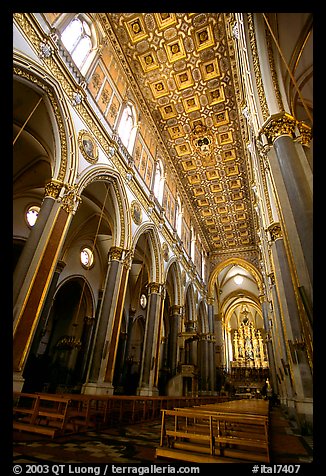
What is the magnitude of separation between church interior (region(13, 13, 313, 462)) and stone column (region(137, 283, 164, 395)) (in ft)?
0.18

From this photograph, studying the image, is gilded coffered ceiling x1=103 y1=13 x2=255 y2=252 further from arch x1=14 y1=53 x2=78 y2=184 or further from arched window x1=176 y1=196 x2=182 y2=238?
arch x1=14 y1=53 x2=78 y2=184

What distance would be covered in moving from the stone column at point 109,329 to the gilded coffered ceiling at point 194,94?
850cm

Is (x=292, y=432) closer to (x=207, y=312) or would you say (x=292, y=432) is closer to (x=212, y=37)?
(x=212, y=37)

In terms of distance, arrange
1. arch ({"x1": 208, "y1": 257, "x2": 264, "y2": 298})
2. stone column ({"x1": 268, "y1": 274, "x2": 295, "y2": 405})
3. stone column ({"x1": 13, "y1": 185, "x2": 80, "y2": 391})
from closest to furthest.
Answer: stone column ({"x1": 13, "y1": 185, "x2": 80, "y2": 391}) < stone column ({"x1": 268, "y1": 274, "x2": 295, "y2": 405}) < arch ({"x1": 208, "y1": 257, "x2": 264, "y2": 298})

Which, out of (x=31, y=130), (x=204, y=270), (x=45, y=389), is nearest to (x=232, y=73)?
(x=31, y=130)

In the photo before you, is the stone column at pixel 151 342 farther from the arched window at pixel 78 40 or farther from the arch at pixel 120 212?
the arched window at pixel 78 40

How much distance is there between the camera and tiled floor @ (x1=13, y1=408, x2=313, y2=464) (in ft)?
8.77

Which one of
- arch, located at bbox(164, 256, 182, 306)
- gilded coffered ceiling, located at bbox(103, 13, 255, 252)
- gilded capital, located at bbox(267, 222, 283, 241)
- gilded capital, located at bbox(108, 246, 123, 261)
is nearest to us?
gilded capital, located at bbox(267, 222, 283, 241)

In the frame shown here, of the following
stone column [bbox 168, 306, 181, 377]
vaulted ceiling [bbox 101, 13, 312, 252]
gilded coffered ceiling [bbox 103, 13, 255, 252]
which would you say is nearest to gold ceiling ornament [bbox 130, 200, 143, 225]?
vaulted ceiling [bbox 101, 13, 312, 252]

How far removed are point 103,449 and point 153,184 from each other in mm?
10989

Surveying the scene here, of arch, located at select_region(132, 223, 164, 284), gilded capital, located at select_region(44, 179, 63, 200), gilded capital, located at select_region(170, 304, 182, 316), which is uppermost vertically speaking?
arch, located at select_region(132, 223, 164, 284)

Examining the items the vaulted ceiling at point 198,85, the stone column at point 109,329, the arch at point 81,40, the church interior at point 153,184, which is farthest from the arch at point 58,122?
the vaulted ceiling at point 198,85

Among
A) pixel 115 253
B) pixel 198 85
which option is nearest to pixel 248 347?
pixel 115 253
